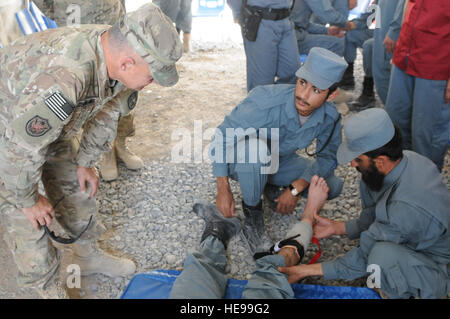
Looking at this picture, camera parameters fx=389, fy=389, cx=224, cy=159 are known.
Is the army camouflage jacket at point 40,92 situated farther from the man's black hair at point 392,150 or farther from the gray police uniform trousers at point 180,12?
the gray police uniform trousers at point 180,12

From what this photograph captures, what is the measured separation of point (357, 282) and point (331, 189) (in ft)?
1.86

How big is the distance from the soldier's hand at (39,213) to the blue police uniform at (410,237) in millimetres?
1322

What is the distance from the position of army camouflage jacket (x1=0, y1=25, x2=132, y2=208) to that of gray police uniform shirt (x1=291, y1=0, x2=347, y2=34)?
256cm

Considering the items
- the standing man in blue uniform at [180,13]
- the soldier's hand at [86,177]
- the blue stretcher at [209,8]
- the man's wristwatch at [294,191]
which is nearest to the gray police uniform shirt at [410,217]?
the man's wristwatch at [294,191]

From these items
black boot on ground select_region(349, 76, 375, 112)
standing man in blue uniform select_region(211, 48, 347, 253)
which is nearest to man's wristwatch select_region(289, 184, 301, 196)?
standing man in blue uniform select_region(211, 48, 347, 253)

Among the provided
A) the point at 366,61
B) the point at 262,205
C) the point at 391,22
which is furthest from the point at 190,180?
the point at 366,61

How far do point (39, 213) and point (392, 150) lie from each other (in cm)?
150

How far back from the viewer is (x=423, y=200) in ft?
5.40

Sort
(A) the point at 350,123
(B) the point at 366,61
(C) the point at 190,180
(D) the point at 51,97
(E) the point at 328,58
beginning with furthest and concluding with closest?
(B) the point at 366,61 < (C) the point at 190,180 < (E) the point at 328,58 < (A) the point at 350,123 < (D) the point at 51,97

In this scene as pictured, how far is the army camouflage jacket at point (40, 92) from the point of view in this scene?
124cm

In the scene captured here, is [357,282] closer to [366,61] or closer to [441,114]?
[441,114]

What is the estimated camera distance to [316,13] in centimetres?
356

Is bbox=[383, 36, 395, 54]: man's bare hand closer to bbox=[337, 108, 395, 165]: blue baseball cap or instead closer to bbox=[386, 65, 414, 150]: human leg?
bbox=[386, 65, 414, 150]: human leg

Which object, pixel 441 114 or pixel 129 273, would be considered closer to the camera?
pixel 129 273
